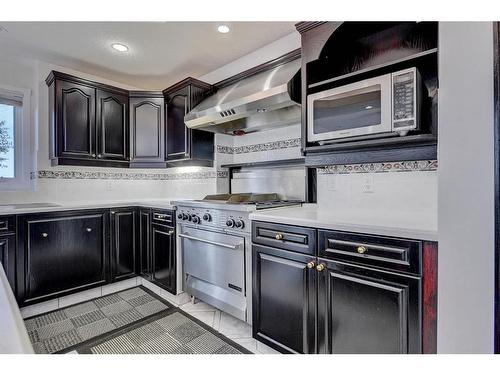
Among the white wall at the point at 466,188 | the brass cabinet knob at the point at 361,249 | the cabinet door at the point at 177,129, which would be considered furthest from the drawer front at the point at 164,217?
the white wall at the point at 466,188

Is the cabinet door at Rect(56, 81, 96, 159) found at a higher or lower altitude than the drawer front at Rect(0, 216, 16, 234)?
higher

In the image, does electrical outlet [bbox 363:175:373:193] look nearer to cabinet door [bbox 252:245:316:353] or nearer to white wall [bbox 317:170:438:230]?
white wall [bbox 317:170:438:230]

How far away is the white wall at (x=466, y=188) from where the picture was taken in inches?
23.8

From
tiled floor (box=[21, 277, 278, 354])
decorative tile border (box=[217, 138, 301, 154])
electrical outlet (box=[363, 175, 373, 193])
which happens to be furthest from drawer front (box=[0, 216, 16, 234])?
electrical outlet (box=[363, 175, 373, 193])

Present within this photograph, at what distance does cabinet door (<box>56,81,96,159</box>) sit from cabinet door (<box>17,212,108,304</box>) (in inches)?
27.8

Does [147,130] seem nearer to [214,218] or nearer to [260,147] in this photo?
[260,147]

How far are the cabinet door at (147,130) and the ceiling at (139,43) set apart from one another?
38cm

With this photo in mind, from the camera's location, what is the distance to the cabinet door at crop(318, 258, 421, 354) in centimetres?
104

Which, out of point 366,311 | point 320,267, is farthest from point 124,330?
point 366,311

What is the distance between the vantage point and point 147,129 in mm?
2875

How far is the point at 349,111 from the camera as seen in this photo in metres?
1.45

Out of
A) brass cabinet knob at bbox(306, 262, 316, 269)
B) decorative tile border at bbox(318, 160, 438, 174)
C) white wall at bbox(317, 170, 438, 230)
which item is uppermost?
decorative tile border at bbox(318, 160, 438, 174)

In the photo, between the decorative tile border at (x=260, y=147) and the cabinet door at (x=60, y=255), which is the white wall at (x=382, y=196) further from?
the cabinet door at (x=60, y=255)
